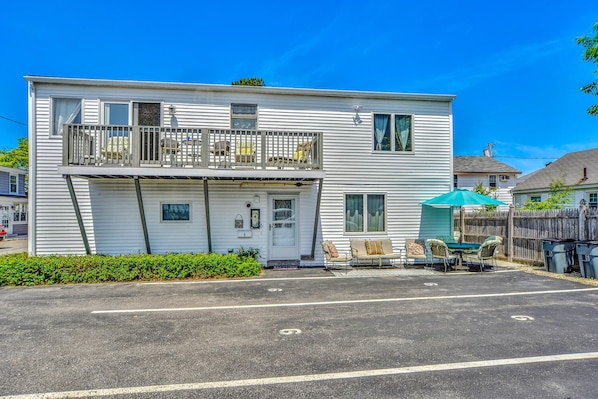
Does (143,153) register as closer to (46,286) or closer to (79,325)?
(46,286)

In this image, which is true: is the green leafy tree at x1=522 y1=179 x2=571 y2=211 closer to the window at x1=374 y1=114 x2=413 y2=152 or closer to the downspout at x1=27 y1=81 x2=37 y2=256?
the window at x1=374 y1=114 x2=413 y2=152

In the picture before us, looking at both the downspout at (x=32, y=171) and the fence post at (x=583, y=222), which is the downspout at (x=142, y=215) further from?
the fence post at (x=583, y=222)

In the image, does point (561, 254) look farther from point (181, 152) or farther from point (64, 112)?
point (64, 112)

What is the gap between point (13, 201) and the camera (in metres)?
25.2

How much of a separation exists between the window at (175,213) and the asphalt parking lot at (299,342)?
2824 mm

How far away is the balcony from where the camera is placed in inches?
331

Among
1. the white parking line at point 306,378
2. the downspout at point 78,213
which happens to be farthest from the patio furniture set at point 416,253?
the downspout at point 78,213

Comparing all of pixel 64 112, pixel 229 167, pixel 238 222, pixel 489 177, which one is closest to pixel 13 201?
pixel 64 112

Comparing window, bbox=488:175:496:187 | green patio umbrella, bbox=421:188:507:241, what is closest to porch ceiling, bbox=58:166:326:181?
green patio umbrella, bbox=421:188:507:241

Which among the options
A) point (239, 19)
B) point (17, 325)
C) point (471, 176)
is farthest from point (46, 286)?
point (471, 176)

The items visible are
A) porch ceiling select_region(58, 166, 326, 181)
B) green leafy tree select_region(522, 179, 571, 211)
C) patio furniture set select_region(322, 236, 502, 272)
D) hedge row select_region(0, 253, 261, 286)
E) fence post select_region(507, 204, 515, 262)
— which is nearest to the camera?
hedge row select_region(0, 253, 261, 286)

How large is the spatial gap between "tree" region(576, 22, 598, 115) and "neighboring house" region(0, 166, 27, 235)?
110ft

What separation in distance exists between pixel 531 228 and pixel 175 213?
11587mm

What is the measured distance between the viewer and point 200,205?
1015cm
